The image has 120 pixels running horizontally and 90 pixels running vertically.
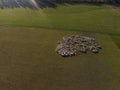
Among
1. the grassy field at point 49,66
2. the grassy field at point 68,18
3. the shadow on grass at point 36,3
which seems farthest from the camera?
the shadow on grass at point 36,3

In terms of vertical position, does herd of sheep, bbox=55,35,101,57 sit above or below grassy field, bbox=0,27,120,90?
above

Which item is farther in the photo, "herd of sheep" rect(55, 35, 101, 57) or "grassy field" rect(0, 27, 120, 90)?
"herd of sheep" rect(55, 35, 101, 57)

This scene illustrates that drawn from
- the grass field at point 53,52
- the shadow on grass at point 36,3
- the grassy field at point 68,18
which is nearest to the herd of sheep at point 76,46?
the grass field at point 53,52

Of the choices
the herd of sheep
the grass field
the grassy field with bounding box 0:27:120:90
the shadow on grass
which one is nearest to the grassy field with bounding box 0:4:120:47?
the grass field

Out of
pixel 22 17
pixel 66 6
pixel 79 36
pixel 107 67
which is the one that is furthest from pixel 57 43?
pixel 66 6

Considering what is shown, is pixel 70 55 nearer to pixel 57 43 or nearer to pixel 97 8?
pixel 57 43

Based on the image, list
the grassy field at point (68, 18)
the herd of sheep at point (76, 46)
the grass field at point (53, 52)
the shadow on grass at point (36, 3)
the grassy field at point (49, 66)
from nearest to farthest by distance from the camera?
the grassy field at point (49, 66) < the grass field at point (53, 52) < the herd of sheep at point (76, 46) < the grassy field at point (68, 18) < the shadow on grass at point (36, 3)


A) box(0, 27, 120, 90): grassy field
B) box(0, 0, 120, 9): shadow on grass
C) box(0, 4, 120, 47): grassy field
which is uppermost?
box(0, 0, 120, 9): shadow on grass

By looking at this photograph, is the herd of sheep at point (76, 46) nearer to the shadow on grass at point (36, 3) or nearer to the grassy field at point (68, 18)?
the grassy field at point (68, 18)

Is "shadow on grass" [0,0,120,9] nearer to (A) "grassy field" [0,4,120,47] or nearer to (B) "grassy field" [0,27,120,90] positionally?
(A) "grassy field" [0,4,120,47]
